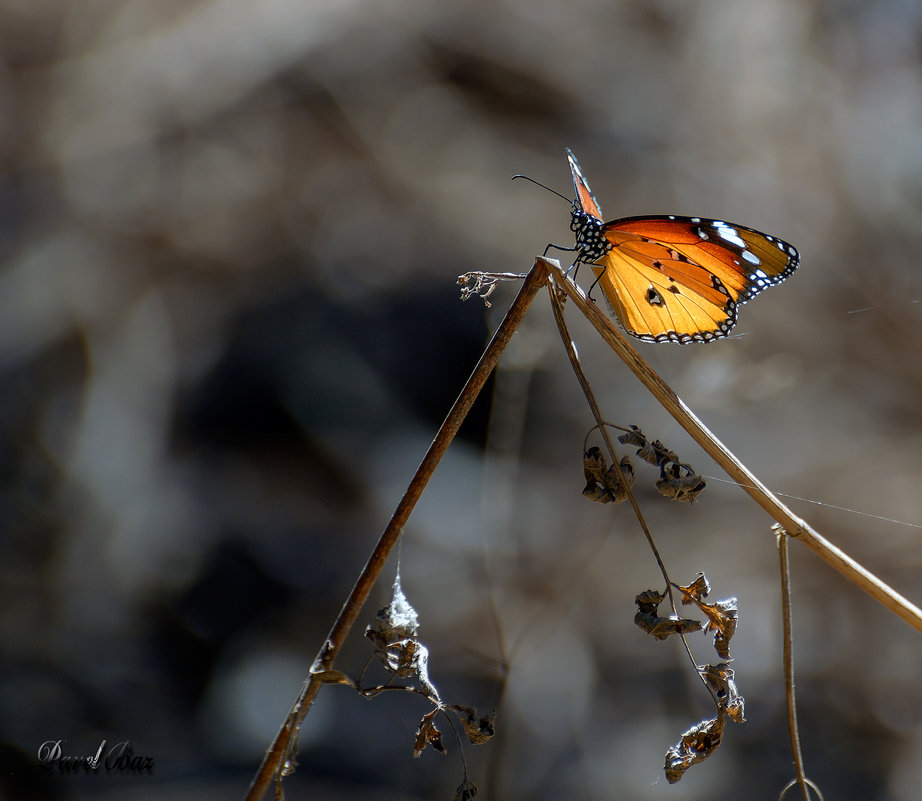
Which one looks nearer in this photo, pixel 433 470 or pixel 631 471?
pixel 433 470

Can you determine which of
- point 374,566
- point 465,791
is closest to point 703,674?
point 465,791

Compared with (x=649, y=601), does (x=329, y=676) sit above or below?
below

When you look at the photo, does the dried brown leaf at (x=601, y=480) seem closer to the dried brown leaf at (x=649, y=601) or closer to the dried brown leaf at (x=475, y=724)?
the dried brown leaf at (x=649, y=601)

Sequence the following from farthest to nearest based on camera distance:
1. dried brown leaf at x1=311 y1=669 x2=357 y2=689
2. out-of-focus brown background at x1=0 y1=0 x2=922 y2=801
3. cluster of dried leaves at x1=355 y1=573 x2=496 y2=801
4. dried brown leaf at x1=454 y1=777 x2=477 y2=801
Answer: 1. out-of-focus brown background at x1=0 y1=0 x2=922 y2=801
2. dried brown leaf at x1=454 y1=777 x2=477 y2=801
3. cluster of dried leaves at x1=355 y1=573 x2=496 y2=801
4. dried brown leaf at x1=311 y1=669 x2=357 y2=689

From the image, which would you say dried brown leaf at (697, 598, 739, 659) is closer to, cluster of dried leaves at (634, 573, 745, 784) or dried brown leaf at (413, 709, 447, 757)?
cluster of dried leaves at (634, 573, 745, 784)

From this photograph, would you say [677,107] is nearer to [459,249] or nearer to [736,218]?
[736,218]

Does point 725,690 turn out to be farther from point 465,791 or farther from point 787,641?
point 465,791

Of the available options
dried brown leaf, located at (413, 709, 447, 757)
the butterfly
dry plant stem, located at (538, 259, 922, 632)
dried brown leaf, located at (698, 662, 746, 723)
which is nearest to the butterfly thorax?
the butterfly
